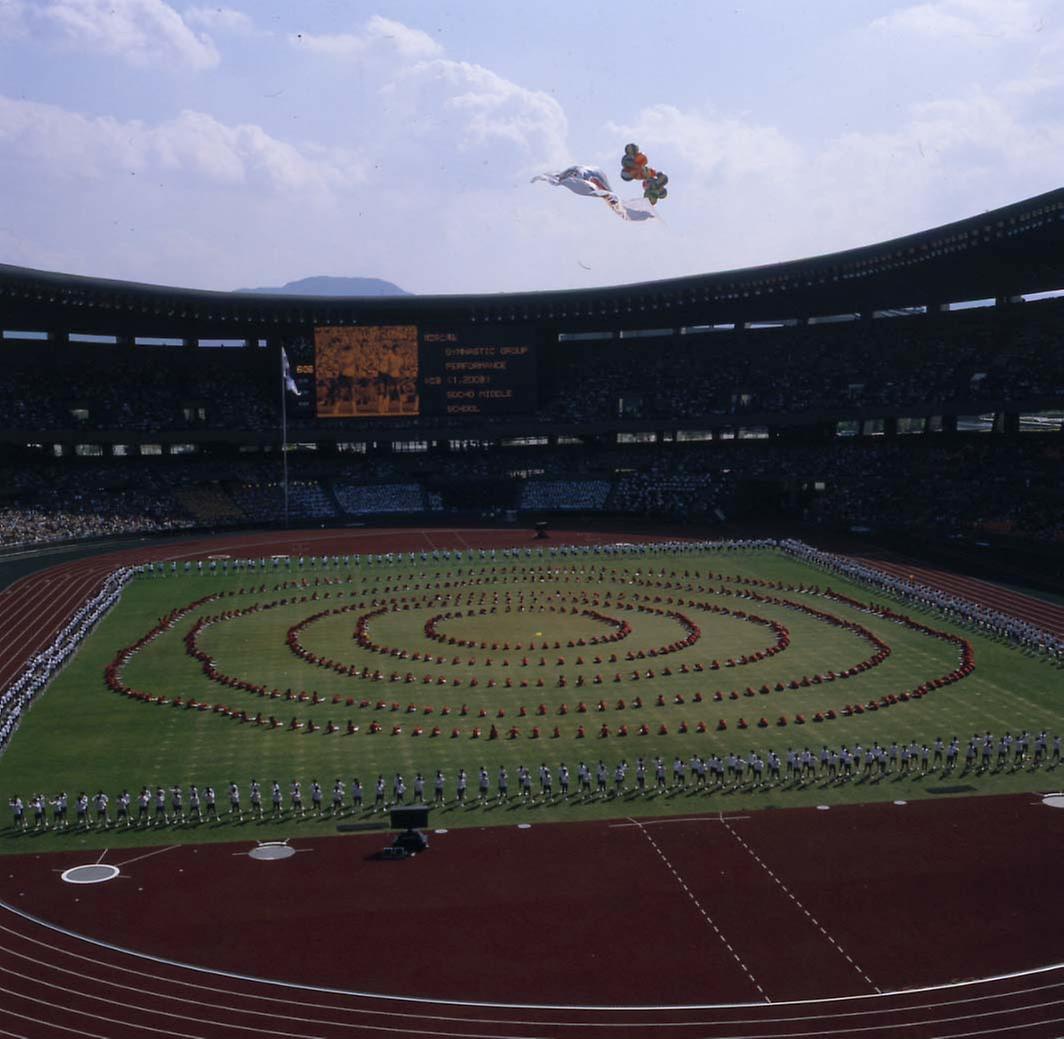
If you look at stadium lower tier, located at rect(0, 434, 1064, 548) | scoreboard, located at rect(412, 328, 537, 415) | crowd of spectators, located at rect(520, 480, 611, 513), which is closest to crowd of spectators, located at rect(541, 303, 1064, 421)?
stadium lower tier, located at rect(0, 434, 1064, 548)

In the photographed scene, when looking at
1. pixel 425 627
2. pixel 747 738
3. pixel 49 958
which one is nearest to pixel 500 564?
pixel 425 627

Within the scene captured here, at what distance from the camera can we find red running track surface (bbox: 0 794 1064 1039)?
67.6 ft

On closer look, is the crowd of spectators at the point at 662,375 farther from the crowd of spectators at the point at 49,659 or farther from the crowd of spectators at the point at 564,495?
the crowd of spectators at the point at 49,659

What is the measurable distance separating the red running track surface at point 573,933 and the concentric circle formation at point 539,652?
10.2 metres

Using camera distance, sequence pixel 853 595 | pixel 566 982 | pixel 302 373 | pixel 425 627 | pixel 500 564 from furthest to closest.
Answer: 1. pixel 302 373
2. pixel 500 564
3. pixel 853 595
4. pixel 425 627
5. pixel 566 982

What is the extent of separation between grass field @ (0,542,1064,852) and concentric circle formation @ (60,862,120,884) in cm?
147

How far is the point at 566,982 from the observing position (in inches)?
853

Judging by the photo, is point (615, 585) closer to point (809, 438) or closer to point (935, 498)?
point (935, 498)

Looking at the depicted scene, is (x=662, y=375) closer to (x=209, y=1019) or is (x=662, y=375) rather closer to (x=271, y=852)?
(x=271, y=852)

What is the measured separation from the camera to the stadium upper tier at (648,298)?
83125 mm

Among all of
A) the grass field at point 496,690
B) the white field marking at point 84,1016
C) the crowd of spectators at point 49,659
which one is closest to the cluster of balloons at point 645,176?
the grass field at point 496,690

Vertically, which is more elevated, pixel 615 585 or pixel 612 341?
pixel 612 341

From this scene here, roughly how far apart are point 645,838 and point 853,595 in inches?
1440

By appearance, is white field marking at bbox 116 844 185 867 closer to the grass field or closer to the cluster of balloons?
the grass field
